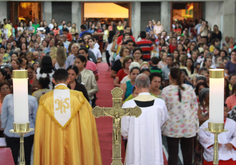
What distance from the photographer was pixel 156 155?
4414mm

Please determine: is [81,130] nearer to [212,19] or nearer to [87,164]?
[87,164]

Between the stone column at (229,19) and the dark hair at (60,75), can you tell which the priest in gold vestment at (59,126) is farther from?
the stone column at (229,19)

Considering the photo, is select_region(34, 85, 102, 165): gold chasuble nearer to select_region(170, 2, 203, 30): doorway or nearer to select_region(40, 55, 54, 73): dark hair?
select_region(40, 55, 54, 73): dark hair

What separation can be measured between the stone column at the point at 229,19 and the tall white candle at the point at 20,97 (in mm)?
19820

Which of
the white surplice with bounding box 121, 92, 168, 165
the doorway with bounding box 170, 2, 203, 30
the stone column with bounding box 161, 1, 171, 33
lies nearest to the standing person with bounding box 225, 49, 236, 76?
the white surplice with bounding box 121, 92, 168, 165

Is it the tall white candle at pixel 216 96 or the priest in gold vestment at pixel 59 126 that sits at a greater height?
the tall white candle at pixel 216 96

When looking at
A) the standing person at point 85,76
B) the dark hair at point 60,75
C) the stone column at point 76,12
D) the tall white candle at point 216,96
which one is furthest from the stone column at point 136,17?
the tall white candle at point 216,96

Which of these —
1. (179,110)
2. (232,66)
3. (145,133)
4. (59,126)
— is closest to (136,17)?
(232,66)

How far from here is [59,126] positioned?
4820 mm

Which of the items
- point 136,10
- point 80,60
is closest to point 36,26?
point 136,10

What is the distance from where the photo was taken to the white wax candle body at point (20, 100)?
2570mm

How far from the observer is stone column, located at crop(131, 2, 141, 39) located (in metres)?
25.5

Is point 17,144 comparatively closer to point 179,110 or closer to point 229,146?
point 179,110

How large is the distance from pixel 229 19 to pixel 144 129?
1852 centimetres
